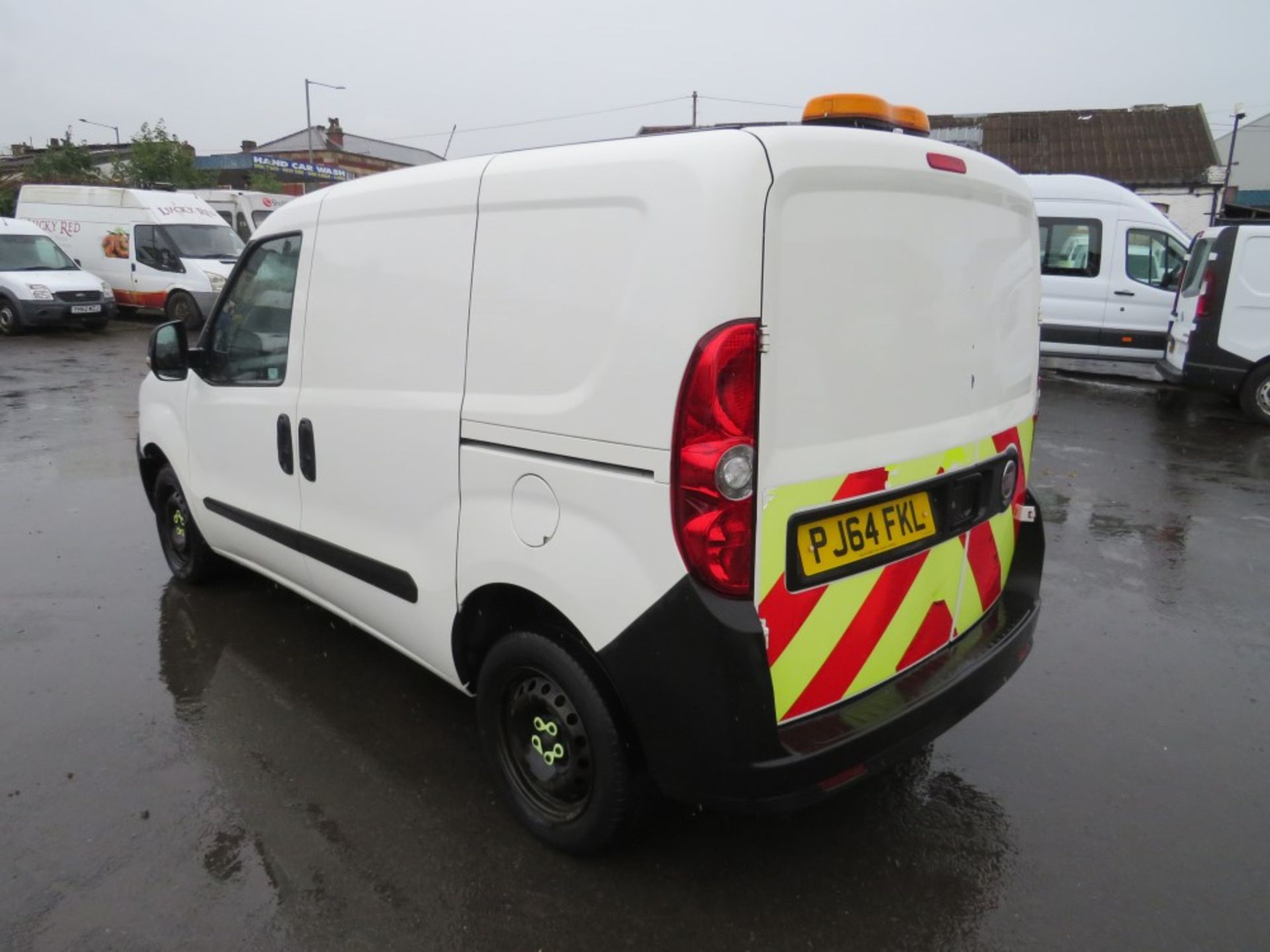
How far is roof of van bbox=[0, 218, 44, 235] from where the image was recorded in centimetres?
1708

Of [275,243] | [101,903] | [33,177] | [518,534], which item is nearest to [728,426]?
[518,534]

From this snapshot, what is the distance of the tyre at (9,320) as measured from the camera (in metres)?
16.4

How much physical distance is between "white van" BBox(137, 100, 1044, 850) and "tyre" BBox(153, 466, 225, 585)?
70.0 inches

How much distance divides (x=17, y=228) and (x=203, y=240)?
3.36m

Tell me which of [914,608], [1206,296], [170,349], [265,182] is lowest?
[914,608]

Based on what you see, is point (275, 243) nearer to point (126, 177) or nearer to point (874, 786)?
point (874, 786)

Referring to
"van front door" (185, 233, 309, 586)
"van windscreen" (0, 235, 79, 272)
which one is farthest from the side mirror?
"van windscreen" (0, 235, 79, 272)

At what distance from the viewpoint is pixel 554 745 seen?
270cm

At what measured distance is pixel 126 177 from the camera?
35.3 metres

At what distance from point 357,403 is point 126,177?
1538 inches

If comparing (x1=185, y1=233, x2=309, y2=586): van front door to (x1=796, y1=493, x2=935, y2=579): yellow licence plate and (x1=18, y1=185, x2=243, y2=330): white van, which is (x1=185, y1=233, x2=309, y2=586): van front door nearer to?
(x1=796, y1=493, x2=935, y2=579): yellow licence plate

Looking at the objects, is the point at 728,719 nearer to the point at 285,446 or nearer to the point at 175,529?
the point at 285,446

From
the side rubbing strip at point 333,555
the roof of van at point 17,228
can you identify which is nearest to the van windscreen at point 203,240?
the roof of van at point 17,228

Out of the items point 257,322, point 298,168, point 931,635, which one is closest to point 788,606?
point 931,635
